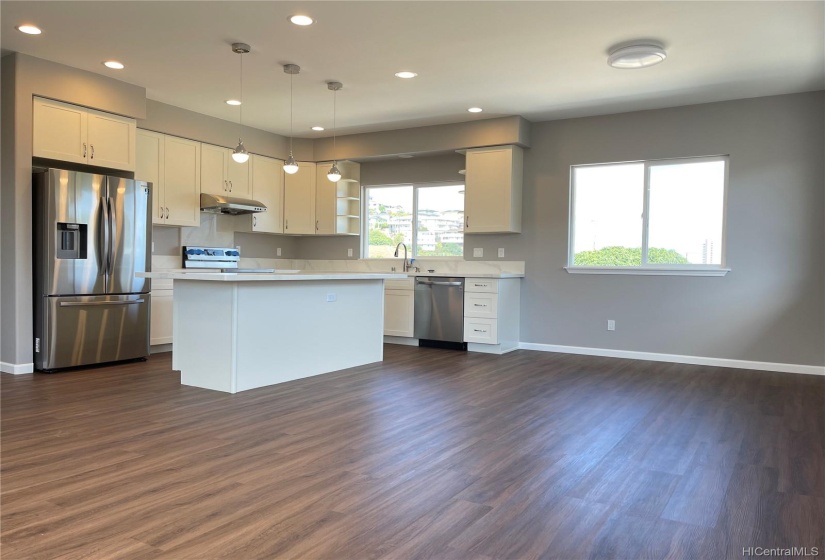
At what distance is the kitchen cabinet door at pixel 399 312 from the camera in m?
6.87

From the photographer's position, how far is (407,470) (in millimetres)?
2668

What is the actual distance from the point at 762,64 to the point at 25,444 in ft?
18.4

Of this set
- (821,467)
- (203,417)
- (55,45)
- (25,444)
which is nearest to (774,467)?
(821,467)

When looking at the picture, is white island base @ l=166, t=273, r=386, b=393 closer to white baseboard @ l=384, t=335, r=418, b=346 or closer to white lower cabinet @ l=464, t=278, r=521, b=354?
white lower cabinet @ l=464, t=278, r=521, b=354

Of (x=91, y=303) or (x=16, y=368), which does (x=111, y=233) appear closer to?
(x=91, y=303)

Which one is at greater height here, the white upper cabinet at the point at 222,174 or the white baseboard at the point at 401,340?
the white upper cabinet at the point at 222,174

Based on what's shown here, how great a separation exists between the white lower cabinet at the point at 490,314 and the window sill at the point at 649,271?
2.46 feet

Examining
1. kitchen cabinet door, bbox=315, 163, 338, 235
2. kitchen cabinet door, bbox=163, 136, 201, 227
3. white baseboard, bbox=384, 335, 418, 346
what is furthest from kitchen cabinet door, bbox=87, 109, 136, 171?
white baseboard, bbox=384, 335, 418, 346

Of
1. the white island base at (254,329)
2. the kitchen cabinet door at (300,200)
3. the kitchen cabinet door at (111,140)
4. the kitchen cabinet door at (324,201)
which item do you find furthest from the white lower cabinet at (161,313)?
the kitchen cabinet door at (324,201)

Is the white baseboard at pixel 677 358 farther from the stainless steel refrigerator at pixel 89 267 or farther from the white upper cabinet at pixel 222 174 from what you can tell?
the stainless steel refrigerator at pixel 89 267

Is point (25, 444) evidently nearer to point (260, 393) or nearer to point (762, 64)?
point (260, 393)

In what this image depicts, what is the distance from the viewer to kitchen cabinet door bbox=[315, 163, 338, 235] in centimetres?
759

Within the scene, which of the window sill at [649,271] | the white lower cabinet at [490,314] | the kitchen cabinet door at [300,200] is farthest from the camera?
the kitchen cabinet door at [300,200]

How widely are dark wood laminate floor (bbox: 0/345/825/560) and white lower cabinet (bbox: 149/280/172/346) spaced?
1.30 meters
